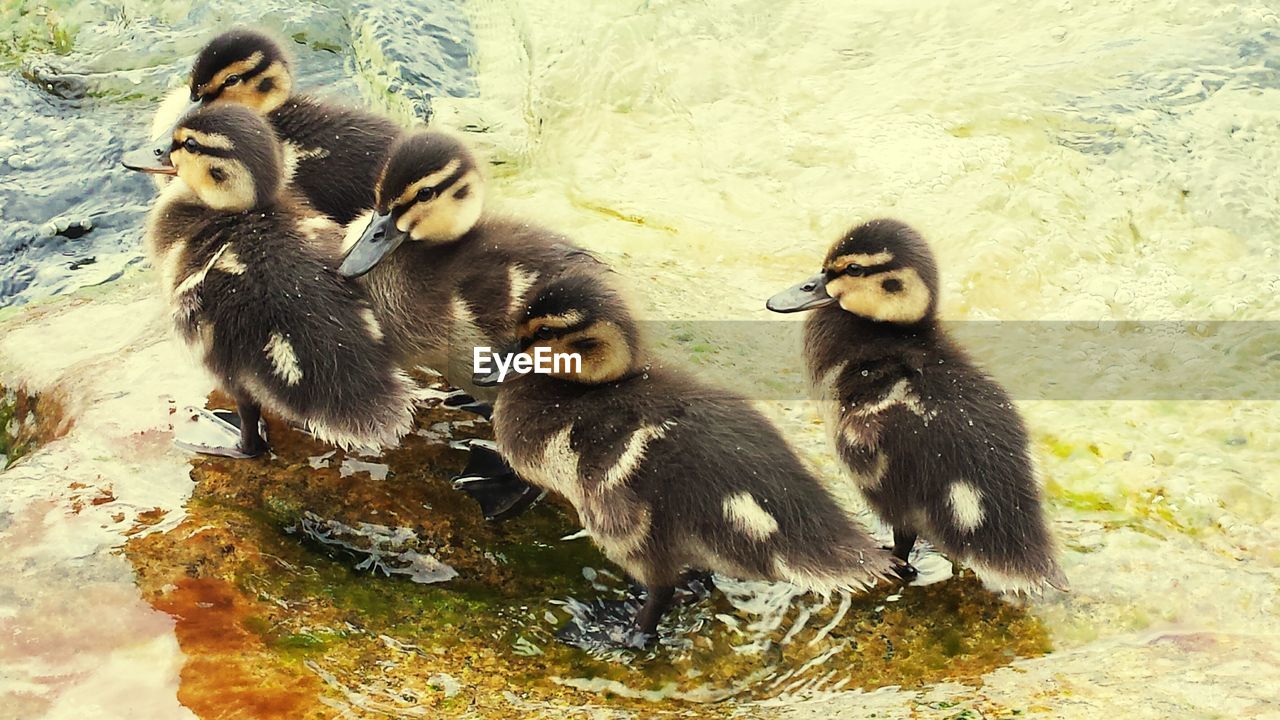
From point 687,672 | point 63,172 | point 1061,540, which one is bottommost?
point 63,172

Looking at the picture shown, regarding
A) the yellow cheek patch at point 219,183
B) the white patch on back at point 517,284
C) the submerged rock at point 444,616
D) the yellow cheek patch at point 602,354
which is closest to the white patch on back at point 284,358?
the submerged rock at point 444,616

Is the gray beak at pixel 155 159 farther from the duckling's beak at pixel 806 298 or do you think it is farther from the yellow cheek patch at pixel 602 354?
the duckling's beak at pixel 806 298

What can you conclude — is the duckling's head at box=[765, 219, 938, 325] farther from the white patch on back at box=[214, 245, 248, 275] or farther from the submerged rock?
the white patch on back at box=[214, 245, 248, 275]

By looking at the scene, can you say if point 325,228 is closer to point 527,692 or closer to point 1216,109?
point 527,692

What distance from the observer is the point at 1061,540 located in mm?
2867

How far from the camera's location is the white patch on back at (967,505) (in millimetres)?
2617

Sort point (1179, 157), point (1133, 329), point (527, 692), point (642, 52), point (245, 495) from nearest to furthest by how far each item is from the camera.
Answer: point (527, 692) < point (245, 495) < point (1133, 329) < point (1179, 157) < point (642, 52)

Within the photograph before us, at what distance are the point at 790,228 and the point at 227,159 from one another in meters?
1.91

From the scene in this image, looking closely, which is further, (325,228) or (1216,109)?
(1216,109)

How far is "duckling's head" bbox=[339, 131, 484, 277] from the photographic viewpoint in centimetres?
→ 304

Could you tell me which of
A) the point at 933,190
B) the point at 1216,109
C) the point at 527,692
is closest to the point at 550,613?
the point at 527,692

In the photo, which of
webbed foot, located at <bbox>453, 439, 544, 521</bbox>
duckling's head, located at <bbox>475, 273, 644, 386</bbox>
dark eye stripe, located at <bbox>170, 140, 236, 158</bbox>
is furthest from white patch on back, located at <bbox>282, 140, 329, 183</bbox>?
duckling's head, located at <bbox>475, 273, 644, 386</bbox>

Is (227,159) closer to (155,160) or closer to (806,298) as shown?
(155,160)

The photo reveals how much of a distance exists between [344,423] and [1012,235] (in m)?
2.25
